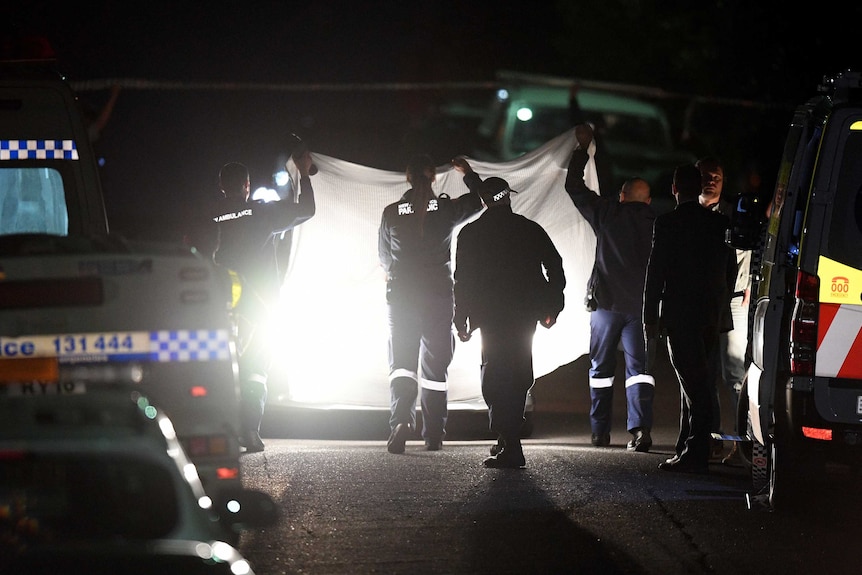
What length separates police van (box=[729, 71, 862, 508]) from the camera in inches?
301

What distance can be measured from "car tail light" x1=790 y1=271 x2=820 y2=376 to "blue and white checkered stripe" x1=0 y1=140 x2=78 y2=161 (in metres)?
4.17

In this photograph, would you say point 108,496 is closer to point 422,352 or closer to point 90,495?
point 90,495

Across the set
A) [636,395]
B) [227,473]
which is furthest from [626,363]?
[227,473]

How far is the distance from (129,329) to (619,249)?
5.33m

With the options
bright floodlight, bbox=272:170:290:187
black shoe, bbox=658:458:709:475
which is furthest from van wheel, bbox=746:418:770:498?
bright floodlight, bbox=272:170:290:187

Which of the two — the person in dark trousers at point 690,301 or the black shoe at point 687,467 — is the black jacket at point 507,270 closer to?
the person in dark trousers at point 690,301

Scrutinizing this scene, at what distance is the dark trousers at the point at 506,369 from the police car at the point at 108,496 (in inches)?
220

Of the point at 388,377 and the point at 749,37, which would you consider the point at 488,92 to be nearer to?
the point at 749,37

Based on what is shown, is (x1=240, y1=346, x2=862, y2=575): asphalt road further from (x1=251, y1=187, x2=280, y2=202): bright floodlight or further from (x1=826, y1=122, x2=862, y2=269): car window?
(x1=251, y1=187, x2=280, y2=202): bright floodlight

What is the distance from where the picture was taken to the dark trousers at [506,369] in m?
9.83

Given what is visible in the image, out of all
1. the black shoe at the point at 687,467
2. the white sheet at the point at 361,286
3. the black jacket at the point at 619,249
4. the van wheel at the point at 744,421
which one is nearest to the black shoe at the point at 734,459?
the black shoe at the point at 687,467

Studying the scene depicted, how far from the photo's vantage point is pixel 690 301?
9672 millimetres

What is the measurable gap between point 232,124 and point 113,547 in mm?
26587

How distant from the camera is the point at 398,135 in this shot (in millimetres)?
26656
